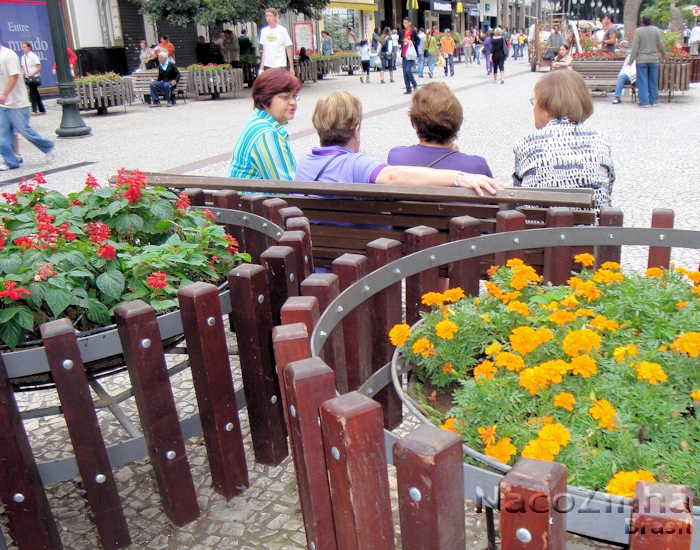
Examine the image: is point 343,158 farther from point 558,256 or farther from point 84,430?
point 84,430

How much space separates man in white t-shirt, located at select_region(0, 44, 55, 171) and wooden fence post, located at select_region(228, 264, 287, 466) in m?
8.51

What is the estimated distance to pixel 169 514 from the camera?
2.24m

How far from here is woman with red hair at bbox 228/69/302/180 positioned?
402 centimetres

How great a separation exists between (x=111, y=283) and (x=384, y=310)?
0.88 metres

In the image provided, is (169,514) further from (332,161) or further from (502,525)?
(332,161)

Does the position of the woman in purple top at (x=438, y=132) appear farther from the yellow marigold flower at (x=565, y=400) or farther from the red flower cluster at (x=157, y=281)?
the yellow marigold flower at (x=565, y=400)

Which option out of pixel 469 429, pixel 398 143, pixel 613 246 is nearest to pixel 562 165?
pixel 613 246

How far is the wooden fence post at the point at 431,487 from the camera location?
1.07 meters

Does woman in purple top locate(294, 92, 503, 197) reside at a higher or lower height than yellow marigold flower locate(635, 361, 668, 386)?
higher

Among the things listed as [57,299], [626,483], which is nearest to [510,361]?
[626,483]

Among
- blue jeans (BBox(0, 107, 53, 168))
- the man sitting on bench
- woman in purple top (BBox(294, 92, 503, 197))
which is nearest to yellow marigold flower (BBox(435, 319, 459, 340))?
woman in purple top (BBox(294, 92, 503, 197))

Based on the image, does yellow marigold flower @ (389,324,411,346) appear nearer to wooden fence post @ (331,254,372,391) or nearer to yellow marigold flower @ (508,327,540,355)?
wooden fence post @ (331,254,372,391)

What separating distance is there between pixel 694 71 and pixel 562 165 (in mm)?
16238

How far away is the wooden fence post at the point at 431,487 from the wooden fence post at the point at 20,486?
1256 millimetres
